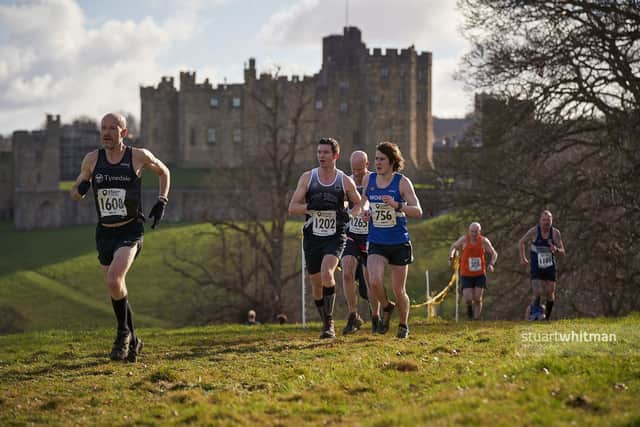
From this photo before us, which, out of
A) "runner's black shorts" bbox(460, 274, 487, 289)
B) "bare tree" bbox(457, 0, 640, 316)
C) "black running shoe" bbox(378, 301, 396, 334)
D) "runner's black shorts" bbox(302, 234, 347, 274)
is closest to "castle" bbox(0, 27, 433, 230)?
"bare tree" bbox(457, 0, 640, 316)

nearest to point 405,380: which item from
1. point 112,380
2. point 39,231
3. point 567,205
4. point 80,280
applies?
point 112,380

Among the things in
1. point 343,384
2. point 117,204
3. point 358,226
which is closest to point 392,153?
point 358,226

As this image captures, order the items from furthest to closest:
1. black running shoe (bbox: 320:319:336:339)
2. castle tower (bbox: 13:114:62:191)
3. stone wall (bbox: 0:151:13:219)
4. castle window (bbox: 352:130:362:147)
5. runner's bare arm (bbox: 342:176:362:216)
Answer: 1. castle tower (bbox: 13:114:62:191)
2. castle window (bbox: 352:130:362:147)
3. stone wall (bbox: 0:151:13:219)
4. black running shoe (bbox: 320:319:336:339)
5. runner's bare arm (bbox: 342:176:362:216)

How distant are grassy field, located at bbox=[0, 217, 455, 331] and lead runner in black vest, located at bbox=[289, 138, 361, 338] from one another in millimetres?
21523

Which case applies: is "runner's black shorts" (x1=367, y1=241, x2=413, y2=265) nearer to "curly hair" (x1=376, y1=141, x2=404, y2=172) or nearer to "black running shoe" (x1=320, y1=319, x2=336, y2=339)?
"curly hair" (x1=376, y1=141, x2=404, y2=172)

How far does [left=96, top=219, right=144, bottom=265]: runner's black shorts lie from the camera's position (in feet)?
36.6

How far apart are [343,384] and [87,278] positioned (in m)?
56.1

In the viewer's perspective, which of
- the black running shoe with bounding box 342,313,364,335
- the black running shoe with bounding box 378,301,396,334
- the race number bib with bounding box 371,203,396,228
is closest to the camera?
the race number bib with bounding box 371,203,396,228

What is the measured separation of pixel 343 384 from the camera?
29.7 ft

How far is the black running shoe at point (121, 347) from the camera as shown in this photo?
1123cm

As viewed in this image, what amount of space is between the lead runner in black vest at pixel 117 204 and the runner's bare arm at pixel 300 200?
6.45 feet

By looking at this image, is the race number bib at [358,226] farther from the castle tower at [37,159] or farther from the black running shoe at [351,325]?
the castle tower at [37,159]

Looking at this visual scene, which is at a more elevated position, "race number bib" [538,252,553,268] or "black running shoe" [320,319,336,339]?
"race number bib" [538,252,553,268]

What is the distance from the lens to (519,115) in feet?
91.7
